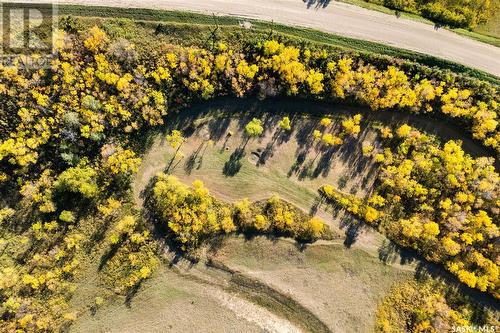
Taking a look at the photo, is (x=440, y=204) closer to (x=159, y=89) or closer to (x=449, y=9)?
(x=449, y=9)

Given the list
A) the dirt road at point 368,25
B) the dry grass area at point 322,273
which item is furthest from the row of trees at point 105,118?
the dirt road at point 368,25

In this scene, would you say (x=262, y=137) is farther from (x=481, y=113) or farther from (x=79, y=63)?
(x=481, y=113)

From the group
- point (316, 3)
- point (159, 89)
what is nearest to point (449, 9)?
point (316, 3)

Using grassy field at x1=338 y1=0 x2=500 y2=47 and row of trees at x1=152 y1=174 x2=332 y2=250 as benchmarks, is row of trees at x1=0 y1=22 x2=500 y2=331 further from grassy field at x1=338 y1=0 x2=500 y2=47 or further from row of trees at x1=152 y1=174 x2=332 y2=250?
grassy field at x1=338 y1=0 x2=500 y2=47

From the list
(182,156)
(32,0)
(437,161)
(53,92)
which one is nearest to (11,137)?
(53,92)

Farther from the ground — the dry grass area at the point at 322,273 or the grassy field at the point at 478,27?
the grassy field at the point at 478,27

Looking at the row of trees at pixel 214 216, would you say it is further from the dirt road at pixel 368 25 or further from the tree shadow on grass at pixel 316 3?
the tree shadow on grass at pixel 316 3
